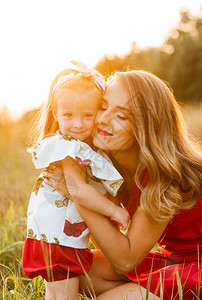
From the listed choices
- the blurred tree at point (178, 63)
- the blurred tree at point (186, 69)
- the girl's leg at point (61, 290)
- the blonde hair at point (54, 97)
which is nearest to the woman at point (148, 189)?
the blonde hair at point (54, 97)

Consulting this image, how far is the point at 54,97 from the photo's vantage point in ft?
6.76

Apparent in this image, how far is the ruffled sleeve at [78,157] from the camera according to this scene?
5.99 feet

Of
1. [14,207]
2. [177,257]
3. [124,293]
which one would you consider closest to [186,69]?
[14,207]

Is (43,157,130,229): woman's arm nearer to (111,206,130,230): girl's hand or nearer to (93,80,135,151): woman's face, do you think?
(111,206,130,230): girl's hand

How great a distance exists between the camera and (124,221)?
1.80 metres

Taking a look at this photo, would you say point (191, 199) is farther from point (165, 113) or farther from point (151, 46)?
point (151, 46)

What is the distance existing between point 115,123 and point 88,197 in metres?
0.44

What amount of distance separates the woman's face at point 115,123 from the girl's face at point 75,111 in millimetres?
63

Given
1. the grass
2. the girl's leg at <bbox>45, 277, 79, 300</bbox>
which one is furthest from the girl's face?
the grass

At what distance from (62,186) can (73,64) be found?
73 centimetres

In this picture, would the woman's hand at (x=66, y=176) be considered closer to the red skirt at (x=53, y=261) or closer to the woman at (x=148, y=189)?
the woman at (x=148, y=189)

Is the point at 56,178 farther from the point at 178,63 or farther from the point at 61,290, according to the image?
the point at 178,63

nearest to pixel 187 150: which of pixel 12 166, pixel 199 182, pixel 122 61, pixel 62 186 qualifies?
pixel 199 182

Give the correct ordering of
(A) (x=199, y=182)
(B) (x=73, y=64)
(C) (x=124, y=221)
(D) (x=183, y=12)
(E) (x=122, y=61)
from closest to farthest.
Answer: (C) (x=124, y=221), (A) (x=199, y=182), (B) (x=73, y=64), (E) (x=122, y=61), (D) (x=183, y=12)
